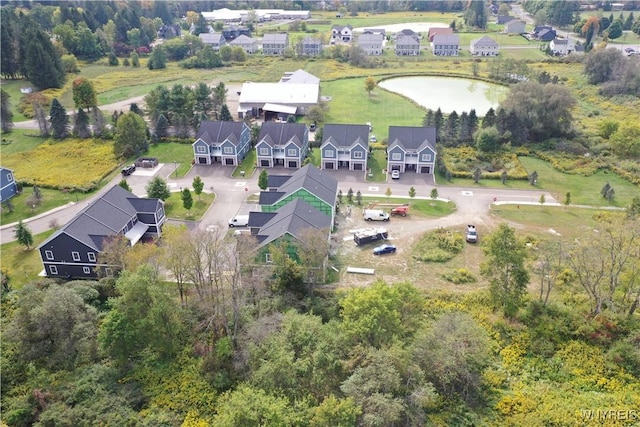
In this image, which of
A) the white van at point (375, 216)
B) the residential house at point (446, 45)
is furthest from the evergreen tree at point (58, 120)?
the residential house at point (446, 45)

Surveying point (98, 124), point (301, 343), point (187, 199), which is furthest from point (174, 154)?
point (301, 343)

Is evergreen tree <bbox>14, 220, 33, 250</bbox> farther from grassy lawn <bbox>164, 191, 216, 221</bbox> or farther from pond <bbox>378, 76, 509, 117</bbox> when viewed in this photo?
pond <bbox>378, 76, 509, 117</bbox>

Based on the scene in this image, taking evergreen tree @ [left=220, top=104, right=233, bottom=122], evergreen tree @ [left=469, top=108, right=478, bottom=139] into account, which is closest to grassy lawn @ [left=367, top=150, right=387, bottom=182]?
evergreen tree @ [left=469, top=108, right=478, bottom=139]

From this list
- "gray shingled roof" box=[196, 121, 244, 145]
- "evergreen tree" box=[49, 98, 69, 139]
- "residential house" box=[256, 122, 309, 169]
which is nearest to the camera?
"residential house" box=[256, 122, 309, 169]

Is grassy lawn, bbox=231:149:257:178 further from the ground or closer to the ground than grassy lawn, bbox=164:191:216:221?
further from the ground

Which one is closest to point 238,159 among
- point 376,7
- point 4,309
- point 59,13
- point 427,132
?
point 427,132

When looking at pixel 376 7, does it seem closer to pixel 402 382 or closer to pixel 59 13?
pixel 59 13

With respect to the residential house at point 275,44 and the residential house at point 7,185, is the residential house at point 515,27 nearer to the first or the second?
the residential house at point 275,44

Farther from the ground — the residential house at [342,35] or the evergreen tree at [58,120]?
the residential house at [342,35]

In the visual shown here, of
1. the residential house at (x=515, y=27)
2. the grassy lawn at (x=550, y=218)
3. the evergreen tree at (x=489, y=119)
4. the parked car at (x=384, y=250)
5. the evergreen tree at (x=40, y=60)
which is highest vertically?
the residential house at (x=515, y=27)
